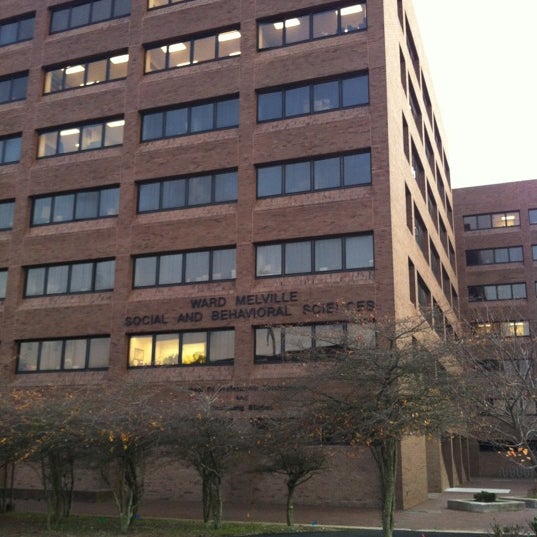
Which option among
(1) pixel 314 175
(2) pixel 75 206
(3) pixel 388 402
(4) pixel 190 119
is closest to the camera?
(3) pixel 388 402

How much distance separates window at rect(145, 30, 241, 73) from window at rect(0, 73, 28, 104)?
7.75 meters

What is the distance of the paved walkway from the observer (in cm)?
2197

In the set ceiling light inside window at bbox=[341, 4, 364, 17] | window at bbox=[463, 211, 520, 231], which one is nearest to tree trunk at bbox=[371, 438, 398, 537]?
ceiling light inside window at bbox=[341, 4, 364, 17]

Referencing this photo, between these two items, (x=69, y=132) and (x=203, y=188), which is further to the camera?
(x=69, y=132)

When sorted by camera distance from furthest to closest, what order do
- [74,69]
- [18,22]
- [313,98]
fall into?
[18,22] → [74,69] → [313,98]

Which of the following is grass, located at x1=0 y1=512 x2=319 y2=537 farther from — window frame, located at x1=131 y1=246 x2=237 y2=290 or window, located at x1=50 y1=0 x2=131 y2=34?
window, located at x1=50 y1=0 x2=131 y2=34

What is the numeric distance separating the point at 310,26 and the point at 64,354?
63.2ft

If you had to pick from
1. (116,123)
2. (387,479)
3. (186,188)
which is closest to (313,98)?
(186,188)

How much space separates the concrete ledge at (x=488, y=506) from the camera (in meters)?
25.3

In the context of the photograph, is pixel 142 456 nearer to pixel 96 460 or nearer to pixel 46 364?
pixel 96 460

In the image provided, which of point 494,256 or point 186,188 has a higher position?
point 494,256

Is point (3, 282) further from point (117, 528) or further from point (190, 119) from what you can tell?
point (117, 528)

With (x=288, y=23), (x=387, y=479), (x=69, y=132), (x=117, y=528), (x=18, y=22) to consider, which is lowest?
(x=117, y=528)

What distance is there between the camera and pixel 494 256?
5825cm
